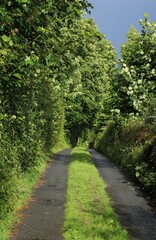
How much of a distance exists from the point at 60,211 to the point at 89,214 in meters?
1.10

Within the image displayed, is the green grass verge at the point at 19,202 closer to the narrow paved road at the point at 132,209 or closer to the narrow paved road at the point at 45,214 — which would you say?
the narrow paved road at the point at 45,214

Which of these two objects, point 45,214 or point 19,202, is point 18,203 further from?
point 45,214

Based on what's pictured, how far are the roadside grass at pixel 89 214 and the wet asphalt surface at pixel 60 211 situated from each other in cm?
29

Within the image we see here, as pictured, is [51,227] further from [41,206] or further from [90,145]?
[90,145]

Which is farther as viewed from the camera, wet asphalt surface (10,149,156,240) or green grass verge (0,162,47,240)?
wet asphalt surface (10,149,156,240)

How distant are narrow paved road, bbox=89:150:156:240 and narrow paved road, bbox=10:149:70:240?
215cm

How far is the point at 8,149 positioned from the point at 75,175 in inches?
306

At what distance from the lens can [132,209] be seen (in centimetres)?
1435

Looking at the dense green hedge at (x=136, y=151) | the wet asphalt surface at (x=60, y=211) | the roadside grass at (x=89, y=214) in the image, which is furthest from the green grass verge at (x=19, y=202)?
the dense green hedge at (x=136, y=151)

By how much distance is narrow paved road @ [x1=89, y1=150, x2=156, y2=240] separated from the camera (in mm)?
11469

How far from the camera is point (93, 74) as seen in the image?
60.5 metres

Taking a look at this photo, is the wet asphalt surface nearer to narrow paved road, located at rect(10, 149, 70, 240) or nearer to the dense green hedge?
narrow paved road, located at rect(10, 149, 70, 240)

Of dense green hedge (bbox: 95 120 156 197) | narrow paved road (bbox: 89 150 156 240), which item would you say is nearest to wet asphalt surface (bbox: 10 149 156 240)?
narrow paved road (bbox: 89 150 156 240)

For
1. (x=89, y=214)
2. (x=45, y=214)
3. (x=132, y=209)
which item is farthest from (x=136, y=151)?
(x=45, y=214)
